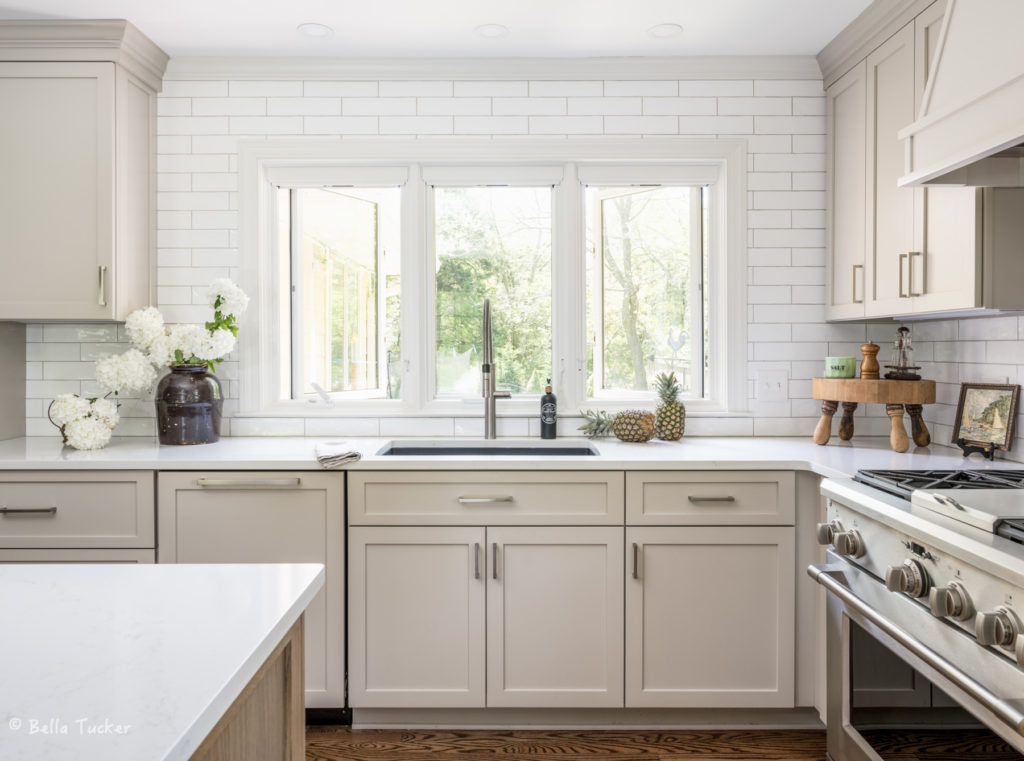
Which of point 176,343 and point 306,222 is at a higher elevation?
point 306,222

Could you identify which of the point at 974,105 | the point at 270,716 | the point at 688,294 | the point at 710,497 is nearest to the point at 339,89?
the point at 688,294

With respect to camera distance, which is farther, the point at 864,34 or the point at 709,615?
the point at 864,34

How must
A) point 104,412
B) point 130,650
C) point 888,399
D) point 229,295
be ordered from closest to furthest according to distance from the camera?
point 130,650
point 888,399
point 104,412
point 229,295

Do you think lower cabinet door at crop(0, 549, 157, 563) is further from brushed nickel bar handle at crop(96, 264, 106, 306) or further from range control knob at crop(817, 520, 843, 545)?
range control knob at crop(817, 520, 843, 545)

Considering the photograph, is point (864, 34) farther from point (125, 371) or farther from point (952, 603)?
point (125, 371)

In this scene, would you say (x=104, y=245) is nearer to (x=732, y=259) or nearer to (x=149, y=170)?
(x=149, y=170)

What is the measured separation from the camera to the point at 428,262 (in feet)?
9.68

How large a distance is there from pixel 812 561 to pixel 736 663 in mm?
424

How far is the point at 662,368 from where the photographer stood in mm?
3012

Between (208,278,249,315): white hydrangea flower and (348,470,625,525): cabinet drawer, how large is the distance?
0.87 m

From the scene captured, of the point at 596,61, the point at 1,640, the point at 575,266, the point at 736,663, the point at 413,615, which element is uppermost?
the point at 596,61

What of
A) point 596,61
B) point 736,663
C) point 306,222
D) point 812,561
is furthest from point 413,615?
point 596,61

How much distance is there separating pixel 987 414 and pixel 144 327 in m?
2.96

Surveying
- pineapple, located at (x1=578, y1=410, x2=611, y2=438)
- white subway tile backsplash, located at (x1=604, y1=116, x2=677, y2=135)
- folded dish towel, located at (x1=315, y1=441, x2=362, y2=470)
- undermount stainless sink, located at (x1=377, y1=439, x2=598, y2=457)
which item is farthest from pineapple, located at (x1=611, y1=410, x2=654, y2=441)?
white subway tile backsplash, located at (x1=604, y1=116, x2=677, y2=135)
